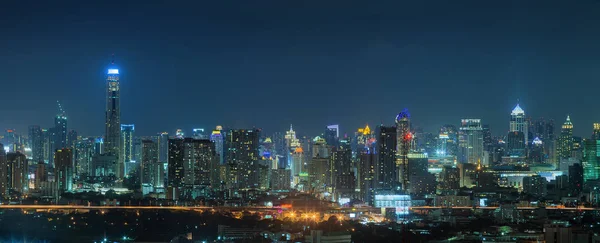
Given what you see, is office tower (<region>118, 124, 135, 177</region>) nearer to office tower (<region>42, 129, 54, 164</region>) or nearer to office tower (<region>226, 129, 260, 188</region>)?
office tower (<region>42, 129, 54, 164</region>)

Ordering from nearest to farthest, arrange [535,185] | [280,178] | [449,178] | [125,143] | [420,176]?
[420,176] < [449,178] < [535,185] < [280,178] < [125,143]

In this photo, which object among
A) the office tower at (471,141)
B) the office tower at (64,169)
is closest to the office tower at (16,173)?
the office tower at (64,169)

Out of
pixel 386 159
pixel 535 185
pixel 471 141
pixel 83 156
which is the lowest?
pixel 535 185

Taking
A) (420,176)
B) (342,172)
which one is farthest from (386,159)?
(342,172)

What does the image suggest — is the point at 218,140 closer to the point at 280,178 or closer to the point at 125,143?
the point at 125,143

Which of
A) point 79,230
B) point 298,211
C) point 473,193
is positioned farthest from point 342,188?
point 79,230

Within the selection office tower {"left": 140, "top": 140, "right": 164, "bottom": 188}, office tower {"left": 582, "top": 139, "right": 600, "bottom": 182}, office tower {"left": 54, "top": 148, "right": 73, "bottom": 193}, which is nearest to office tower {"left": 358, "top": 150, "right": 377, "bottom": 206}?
office tower {"left": 582, "top": 139, "right": 600, "bottom": 182}
